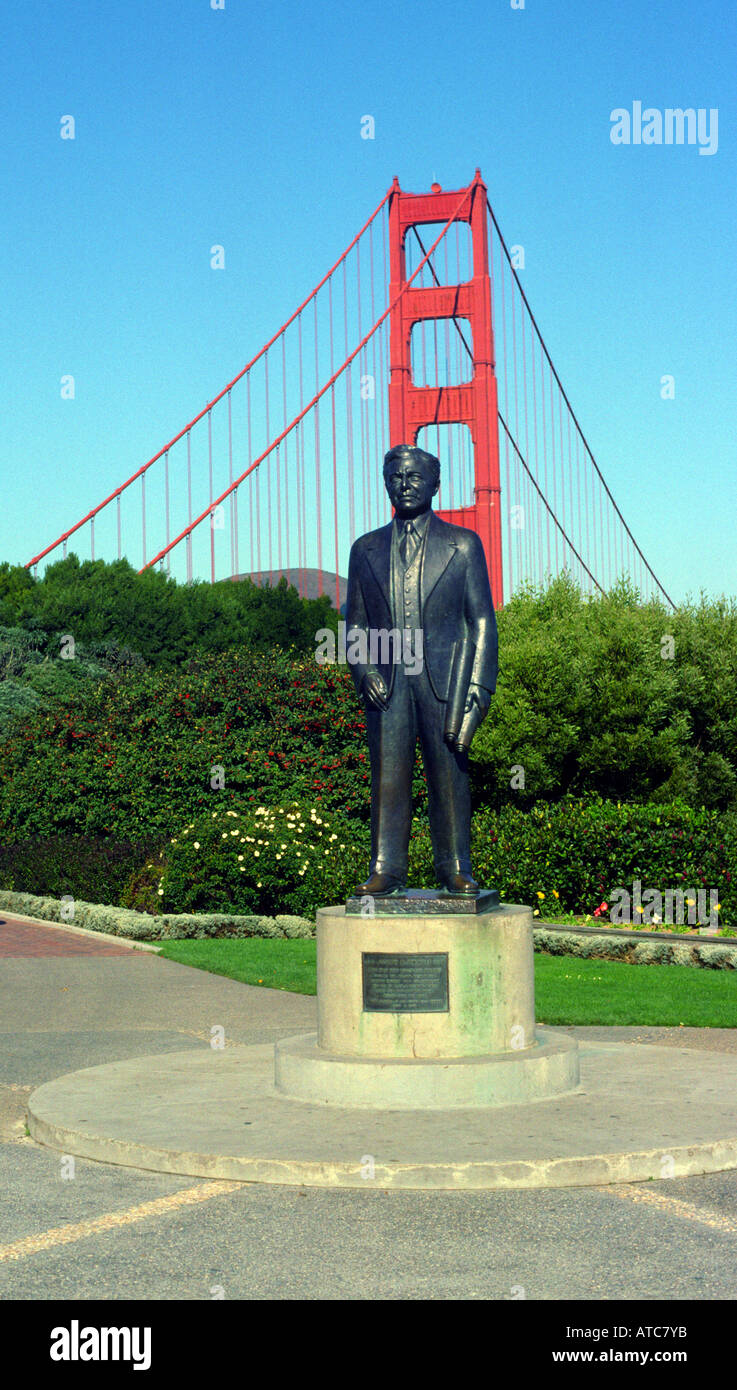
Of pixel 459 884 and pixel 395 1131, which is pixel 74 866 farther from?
pixel 395 1131

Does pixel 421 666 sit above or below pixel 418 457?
below

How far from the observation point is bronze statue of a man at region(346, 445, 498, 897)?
25.0 feet

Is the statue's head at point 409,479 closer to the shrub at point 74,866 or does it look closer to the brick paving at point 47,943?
the brick paving at point 47,943

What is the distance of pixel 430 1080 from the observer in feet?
22.0

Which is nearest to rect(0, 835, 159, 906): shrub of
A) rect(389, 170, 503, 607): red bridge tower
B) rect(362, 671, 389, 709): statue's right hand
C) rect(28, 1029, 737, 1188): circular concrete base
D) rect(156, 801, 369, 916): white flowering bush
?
rect(156, 801, 369, 916): white flowering bush

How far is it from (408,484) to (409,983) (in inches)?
109

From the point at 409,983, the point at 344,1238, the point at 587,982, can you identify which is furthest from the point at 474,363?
the point at 344,1238

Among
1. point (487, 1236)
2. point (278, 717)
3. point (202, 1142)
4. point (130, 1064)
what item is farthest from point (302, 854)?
point (487, 1236)

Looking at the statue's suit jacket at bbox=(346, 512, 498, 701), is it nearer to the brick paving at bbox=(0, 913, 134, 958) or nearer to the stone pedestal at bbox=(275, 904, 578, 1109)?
the stone pedestal at bbox=(275, 904, 578, 1109)

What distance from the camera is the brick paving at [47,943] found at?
14.4 meters

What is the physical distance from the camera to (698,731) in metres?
27.2

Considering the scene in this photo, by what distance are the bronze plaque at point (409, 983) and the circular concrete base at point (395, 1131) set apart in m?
0.62

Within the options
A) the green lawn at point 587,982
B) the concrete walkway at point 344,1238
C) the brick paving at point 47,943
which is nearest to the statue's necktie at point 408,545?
the concrete walkway at point 344,1238
